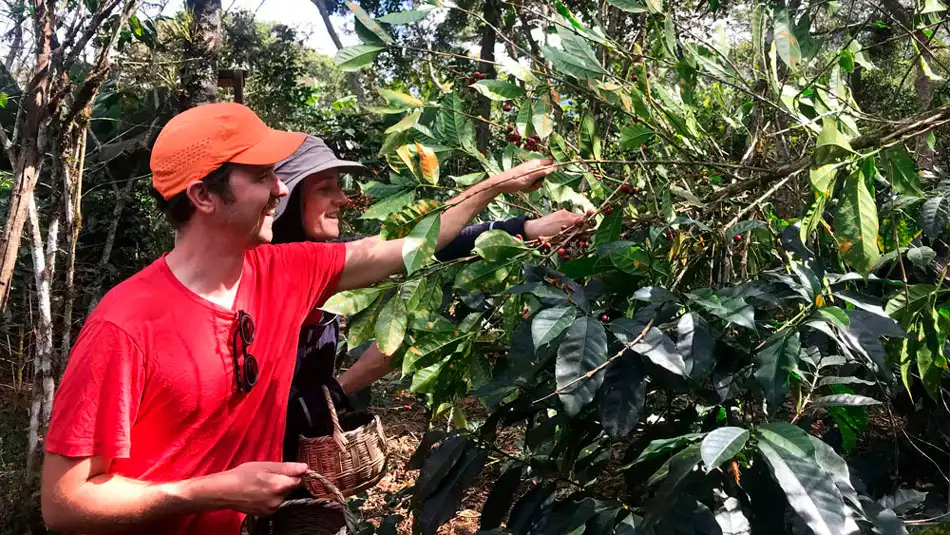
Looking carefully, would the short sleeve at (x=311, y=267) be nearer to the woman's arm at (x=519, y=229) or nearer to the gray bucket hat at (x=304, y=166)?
the gray bucket hat at (x=304, y=166)

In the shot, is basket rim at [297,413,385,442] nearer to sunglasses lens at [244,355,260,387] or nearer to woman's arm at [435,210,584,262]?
sunglasses lens at [244,355,260,387]

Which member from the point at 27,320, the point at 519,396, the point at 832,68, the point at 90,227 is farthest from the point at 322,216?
the point at 90,227

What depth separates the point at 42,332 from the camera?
3.27 m

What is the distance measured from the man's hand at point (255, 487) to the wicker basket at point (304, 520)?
0.18ft

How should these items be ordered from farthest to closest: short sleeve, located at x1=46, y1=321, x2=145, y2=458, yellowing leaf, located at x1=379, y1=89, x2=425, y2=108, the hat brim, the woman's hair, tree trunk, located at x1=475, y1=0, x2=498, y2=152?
tree trunk, located at x1=475, y1=0, x2=498, y2=152
the woman's hair
the hat brim
yellowing leaf, located at x1=379, y1=89, x2=425, y2=108
short sleeve, located at x1=46, y1=321, x2=145, y2=458

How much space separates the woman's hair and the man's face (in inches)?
16.9

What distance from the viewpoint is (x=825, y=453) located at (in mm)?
906

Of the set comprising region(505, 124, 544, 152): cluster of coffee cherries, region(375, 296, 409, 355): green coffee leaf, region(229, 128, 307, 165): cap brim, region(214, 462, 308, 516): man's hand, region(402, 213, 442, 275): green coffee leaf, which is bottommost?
region(214, 462, 308, 516): man's hand

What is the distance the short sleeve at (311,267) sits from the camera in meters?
1.72

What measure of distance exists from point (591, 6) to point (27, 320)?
573cm

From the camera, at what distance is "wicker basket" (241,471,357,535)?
4.45ft

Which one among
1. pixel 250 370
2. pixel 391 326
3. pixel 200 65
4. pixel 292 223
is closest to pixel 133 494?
pixel 250 370

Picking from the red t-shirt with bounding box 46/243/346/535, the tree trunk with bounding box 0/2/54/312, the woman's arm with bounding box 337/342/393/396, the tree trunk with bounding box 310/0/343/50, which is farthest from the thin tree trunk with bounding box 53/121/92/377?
the tree trunk with bounding box 310/0/343/50

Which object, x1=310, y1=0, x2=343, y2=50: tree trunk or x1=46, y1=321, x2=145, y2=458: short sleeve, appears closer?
x1=46, y1=321, x2=145, y2=458: short sleeve
